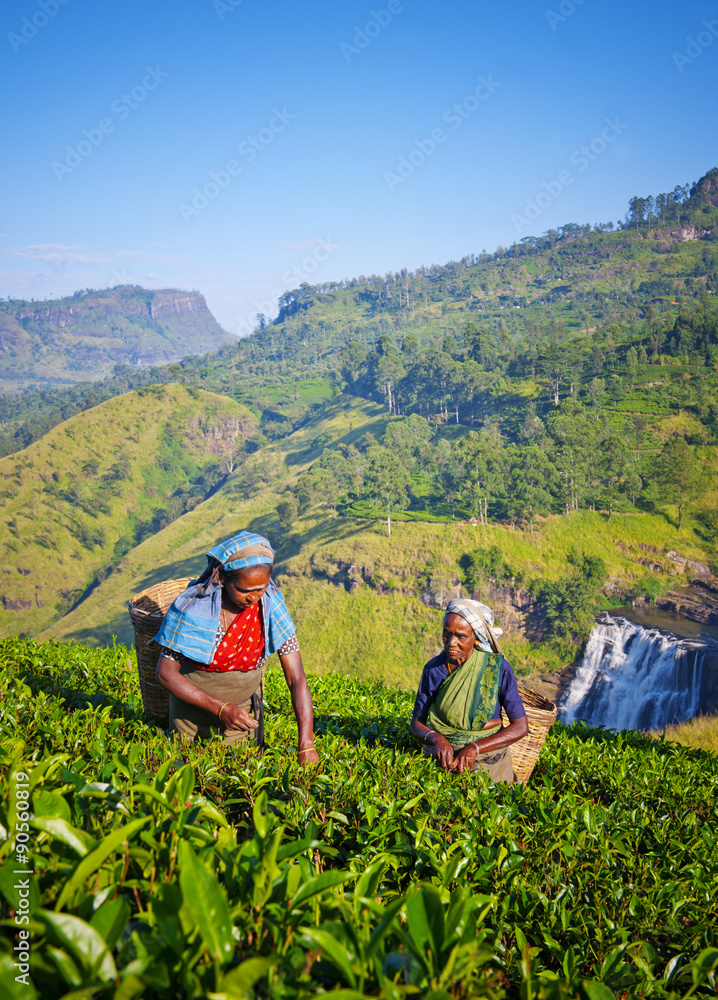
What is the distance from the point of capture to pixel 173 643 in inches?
112

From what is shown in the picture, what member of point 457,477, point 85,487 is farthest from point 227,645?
point 85,487

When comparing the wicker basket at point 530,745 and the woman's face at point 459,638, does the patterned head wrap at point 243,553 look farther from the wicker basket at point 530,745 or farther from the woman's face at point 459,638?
the wicker basket at point 530,745

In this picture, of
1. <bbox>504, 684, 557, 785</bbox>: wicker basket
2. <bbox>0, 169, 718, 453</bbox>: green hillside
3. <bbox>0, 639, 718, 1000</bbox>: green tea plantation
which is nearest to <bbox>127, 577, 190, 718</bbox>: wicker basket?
<bbox>0, 639, 718, 1000</bbox>: green tea plantation

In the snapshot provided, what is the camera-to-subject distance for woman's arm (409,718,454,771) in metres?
3.07

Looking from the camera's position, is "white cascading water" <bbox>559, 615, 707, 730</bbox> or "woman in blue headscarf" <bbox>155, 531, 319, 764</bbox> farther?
"white cascading water" <bbox>559, 615, 707, 730</bbox>

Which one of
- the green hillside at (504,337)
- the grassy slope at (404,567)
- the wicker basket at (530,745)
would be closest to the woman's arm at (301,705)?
the wicker basket at (530,745)

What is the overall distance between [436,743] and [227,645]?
1.20m

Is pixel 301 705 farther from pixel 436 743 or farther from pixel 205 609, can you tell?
pixel 436 743

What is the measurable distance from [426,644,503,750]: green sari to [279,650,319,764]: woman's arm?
855mm

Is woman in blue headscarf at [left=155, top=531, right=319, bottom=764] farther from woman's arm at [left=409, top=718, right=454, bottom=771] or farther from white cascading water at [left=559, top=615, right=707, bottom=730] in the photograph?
white cascading water at [left=559, top=615, right=707, bottom=730]

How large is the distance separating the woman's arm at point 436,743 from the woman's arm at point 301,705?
2.32ft

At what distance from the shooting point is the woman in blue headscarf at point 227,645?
2.80 m

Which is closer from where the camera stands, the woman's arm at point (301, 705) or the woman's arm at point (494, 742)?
the woman's arm at point (301, 705)

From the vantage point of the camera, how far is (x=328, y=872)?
1.28m
